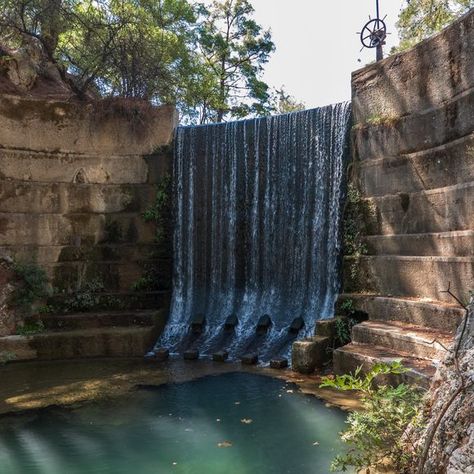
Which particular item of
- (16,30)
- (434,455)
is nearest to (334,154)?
(434,455)

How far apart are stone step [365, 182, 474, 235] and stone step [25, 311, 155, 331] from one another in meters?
4.45

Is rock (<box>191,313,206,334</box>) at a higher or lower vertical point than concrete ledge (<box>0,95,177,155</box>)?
lower

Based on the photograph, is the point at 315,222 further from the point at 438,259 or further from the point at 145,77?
the point at 145,77

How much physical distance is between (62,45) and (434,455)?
1295cm

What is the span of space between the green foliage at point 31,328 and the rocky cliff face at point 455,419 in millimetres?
7419

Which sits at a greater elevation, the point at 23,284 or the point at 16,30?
the point at 16,30

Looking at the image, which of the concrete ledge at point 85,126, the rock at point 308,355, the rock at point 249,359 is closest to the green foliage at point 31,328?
the concrete ledge at point 85,126

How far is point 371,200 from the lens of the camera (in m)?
8.40

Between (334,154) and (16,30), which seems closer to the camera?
(334,154)

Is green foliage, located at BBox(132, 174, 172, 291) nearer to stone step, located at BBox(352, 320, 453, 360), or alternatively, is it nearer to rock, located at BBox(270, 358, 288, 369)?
rock, located at BBox(270, 358, 288, 369)

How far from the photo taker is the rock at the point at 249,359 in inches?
311

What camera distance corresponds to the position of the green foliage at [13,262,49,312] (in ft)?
29.8

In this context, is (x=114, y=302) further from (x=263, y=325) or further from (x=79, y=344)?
(x=263, y=325)

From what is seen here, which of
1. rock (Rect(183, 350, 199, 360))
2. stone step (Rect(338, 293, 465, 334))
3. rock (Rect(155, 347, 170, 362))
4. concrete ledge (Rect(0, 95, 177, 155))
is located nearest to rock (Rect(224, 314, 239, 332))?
rock (Rect(183, 350, 199, 360))
